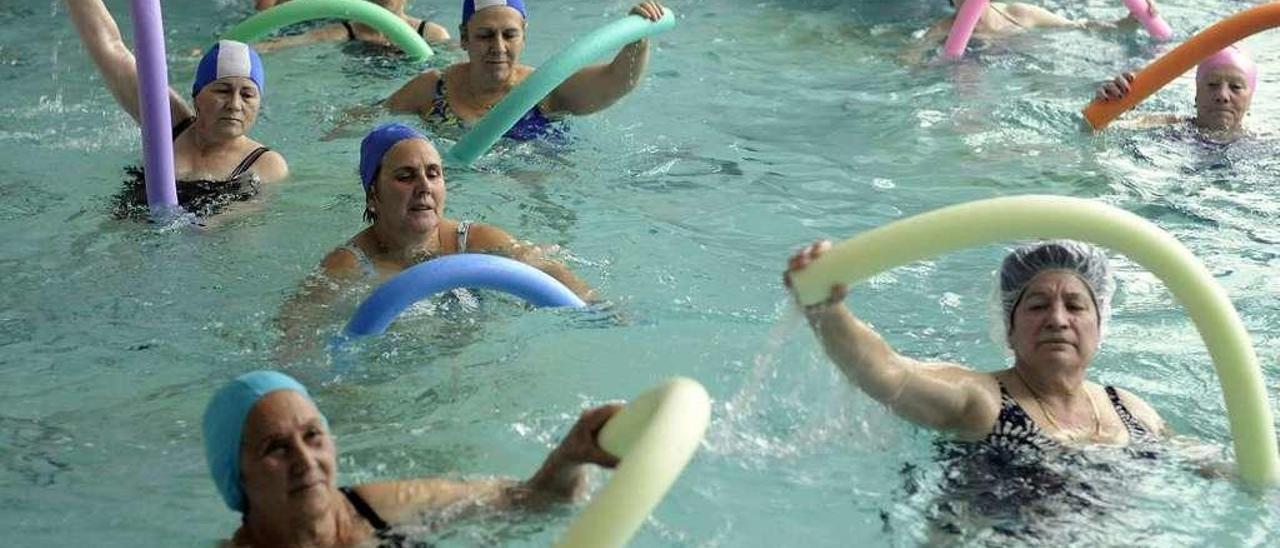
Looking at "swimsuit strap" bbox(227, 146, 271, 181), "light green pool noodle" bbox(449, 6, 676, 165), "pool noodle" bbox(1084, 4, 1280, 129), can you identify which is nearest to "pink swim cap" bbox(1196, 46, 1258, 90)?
"pool noodle" bbox(1084, 4, 1280, 129)

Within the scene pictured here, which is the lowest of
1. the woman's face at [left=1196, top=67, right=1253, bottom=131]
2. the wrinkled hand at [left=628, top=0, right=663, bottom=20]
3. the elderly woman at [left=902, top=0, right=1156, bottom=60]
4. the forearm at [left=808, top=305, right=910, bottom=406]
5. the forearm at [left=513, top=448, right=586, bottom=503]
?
the elderly woman at [left=902, top=0, right=1156, bottom=60]

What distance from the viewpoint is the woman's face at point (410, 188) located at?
24.6ft

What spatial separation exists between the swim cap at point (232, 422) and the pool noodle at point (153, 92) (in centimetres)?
380

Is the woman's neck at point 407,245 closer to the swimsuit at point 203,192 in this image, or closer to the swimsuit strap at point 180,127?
the swimsuit at point 203,192

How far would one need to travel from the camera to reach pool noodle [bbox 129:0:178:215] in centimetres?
820

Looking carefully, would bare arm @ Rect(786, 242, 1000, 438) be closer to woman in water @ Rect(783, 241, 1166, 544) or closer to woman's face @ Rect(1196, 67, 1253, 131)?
woman in water @ Rect(783, 241, 1166, 544)

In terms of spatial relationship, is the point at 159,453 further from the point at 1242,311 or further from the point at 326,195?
the point at 1242,311

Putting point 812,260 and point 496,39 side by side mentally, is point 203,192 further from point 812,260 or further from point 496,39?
point 812,260

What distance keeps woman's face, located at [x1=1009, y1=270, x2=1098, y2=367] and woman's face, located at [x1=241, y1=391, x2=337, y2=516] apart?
2.41 m

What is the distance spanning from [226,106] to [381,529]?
15.0 ft

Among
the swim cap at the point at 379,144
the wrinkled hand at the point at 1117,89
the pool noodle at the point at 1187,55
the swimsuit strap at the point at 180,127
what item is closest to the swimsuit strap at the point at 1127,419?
the swim cap at the point at 379,144

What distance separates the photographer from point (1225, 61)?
406 inches

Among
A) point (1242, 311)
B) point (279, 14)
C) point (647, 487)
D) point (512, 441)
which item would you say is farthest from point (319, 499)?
point (279, 14)

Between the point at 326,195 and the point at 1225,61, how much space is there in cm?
543
